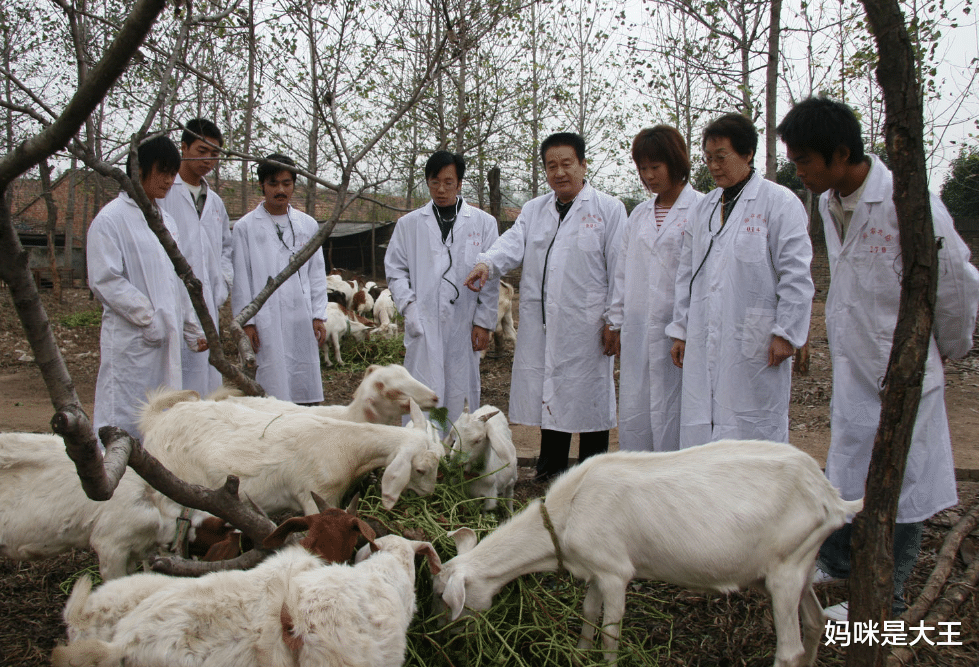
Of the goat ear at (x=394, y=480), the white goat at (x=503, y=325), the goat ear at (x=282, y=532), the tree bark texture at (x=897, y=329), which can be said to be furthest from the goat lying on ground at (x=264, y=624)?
the white goat at (x=503, y=325)

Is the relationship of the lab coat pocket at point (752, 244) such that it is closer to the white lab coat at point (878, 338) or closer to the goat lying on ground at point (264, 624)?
the white lab coat at point (878, 338)

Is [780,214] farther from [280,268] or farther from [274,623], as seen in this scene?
[280,268]

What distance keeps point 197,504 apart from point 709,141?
10.1ft

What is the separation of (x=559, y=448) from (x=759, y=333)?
5.97 ft

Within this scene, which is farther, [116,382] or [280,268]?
[280,268]

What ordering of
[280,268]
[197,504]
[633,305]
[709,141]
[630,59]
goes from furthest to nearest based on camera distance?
[630,59]
[280,268]
[633,305]
[709,141]
[197,504]

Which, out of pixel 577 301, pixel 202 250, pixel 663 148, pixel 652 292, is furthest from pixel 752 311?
pixel 202 250

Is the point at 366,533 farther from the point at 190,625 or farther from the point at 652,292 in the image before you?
the point at 652,292

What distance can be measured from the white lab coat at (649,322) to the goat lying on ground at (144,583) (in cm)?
235

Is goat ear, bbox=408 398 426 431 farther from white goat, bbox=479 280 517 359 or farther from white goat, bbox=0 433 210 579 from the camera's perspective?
white goat, bbox=479 280 517 359

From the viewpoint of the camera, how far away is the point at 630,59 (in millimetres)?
9844

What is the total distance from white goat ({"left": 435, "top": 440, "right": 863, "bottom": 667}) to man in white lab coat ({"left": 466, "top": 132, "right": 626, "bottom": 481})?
206 cm

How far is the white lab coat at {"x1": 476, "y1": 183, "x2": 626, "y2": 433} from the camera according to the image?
490 cm

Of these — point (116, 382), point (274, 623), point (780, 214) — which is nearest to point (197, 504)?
point (274, 623)
